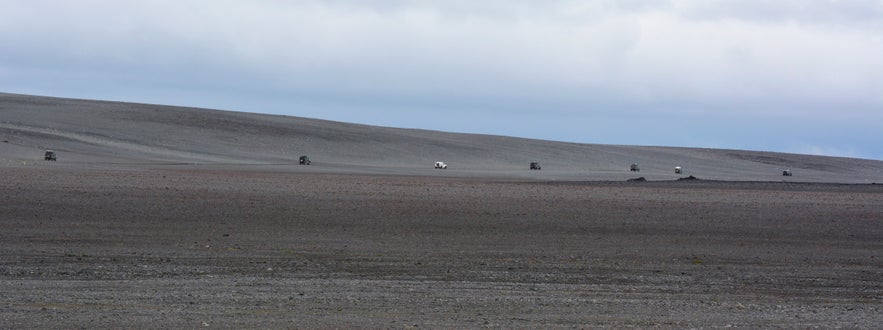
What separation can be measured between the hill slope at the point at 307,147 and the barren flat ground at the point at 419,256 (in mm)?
16426

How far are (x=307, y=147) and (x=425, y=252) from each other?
134 feet

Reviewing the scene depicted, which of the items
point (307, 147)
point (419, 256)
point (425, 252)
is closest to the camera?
point (419, 256)

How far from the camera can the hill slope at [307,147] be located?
150 feet

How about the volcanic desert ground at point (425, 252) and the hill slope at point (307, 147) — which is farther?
the hill slope at point (307, 147)

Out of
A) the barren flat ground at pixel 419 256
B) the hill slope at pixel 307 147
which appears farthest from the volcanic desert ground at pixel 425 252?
the hill slope at pixel 307 147

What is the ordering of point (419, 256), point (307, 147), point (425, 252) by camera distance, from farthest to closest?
point (307, 147) → point (425, 252) → point (419, 256)

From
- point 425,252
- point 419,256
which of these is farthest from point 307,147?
point 419,256

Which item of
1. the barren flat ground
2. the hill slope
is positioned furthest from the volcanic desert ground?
the hill slope

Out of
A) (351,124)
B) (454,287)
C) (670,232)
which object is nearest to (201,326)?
(454,287)

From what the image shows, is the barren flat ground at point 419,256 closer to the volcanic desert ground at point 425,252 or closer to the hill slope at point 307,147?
the volcanic desert ground at point 425,252

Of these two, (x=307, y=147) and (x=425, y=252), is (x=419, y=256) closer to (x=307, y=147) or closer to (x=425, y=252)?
(x=425, y=252)

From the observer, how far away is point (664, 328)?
983 cm

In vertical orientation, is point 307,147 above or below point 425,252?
above

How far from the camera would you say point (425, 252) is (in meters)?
16.0
